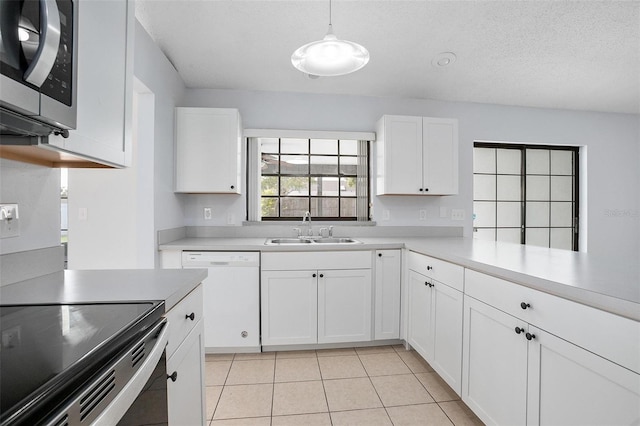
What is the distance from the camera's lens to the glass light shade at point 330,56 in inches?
60.6

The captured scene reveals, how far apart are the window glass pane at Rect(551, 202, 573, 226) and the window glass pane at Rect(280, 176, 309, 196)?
3012 mm

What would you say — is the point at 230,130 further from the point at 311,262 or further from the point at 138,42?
the point at 311,262

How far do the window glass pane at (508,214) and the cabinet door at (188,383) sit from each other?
3511mm

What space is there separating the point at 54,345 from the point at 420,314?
7.16ft

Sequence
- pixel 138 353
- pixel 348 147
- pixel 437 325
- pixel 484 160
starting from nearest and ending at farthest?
1. pixel 138 353
2. pixel 437 325
3. pixel 348 147
4. pixel 484 160

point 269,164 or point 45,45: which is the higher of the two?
point 269,164

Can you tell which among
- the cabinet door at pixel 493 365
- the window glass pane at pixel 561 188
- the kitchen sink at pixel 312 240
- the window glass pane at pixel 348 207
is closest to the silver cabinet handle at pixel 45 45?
the cabinet door at pixel 493 365

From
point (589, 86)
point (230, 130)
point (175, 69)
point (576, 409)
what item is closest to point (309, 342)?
point (576, 409)

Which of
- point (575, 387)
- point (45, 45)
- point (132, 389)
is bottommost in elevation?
point (575, 387)

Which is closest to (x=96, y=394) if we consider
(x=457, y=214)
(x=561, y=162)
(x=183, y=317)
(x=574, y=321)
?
(x=183, y=317)

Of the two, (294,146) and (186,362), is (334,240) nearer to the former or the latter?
(294,146)

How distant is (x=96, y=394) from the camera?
55 cm

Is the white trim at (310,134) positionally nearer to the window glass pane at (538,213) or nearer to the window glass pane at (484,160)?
the window glass pane at (484,160)

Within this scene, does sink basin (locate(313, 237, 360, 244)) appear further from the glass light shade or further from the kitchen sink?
the glass light shade
